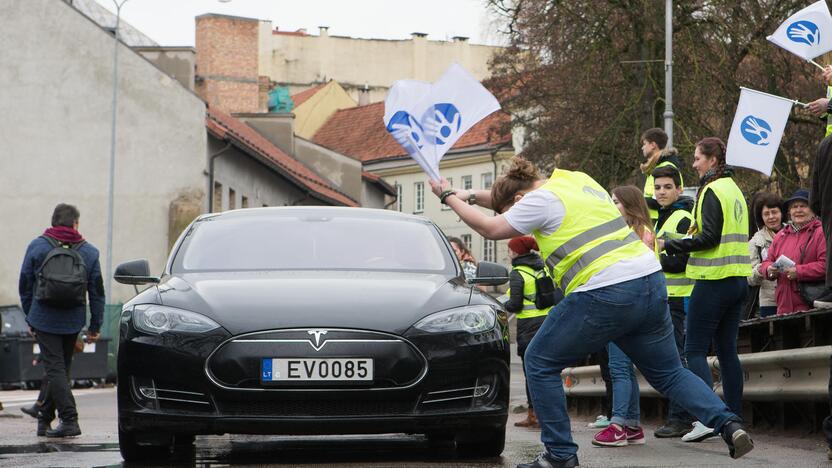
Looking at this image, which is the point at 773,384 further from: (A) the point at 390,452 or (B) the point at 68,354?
(B) the point at 68,354

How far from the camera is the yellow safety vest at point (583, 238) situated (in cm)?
758

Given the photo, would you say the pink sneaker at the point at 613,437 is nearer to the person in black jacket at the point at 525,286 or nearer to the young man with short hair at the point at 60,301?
the person in black jacket at the point at 525,286

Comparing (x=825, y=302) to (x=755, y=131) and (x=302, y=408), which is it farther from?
(x=302, y=408)

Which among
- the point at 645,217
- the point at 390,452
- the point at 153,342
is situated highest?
the point at 645,217

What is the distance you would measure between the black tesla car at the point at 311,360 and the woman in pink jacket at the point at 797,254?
12.0 feet

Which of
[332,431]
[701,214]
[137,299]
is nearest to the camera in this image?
[332,431]

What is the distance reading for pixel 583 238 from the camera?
7613 mm

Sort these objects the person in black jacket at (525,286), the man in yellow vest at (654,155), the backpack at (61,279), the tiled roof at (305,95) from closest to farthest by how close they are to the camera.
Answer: the man in yellow vest at (654,155)
the backpack at (61,279)
the person in black jacket at (525,286)
the tiled roof at (305,95)

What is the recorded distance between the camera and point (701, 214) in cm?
977

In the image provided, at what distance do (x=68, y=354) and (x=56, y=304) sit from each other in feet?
1.37

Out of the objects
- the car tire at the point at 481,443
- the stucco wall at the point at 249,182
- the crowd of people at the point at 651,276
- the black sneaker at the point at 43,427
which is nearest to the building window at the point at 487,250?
the stucco wall at the point at 249,182

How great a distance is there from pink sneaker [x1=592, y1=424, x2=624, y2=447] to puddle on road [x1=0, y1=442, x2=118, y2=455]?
3057 mm

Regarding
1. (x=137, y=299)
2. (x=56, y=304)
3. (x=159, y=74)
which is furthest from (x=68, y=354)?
(x=159, y=74)

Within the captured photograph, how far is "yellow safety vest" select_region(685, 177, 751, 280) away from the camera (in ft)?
31.3
